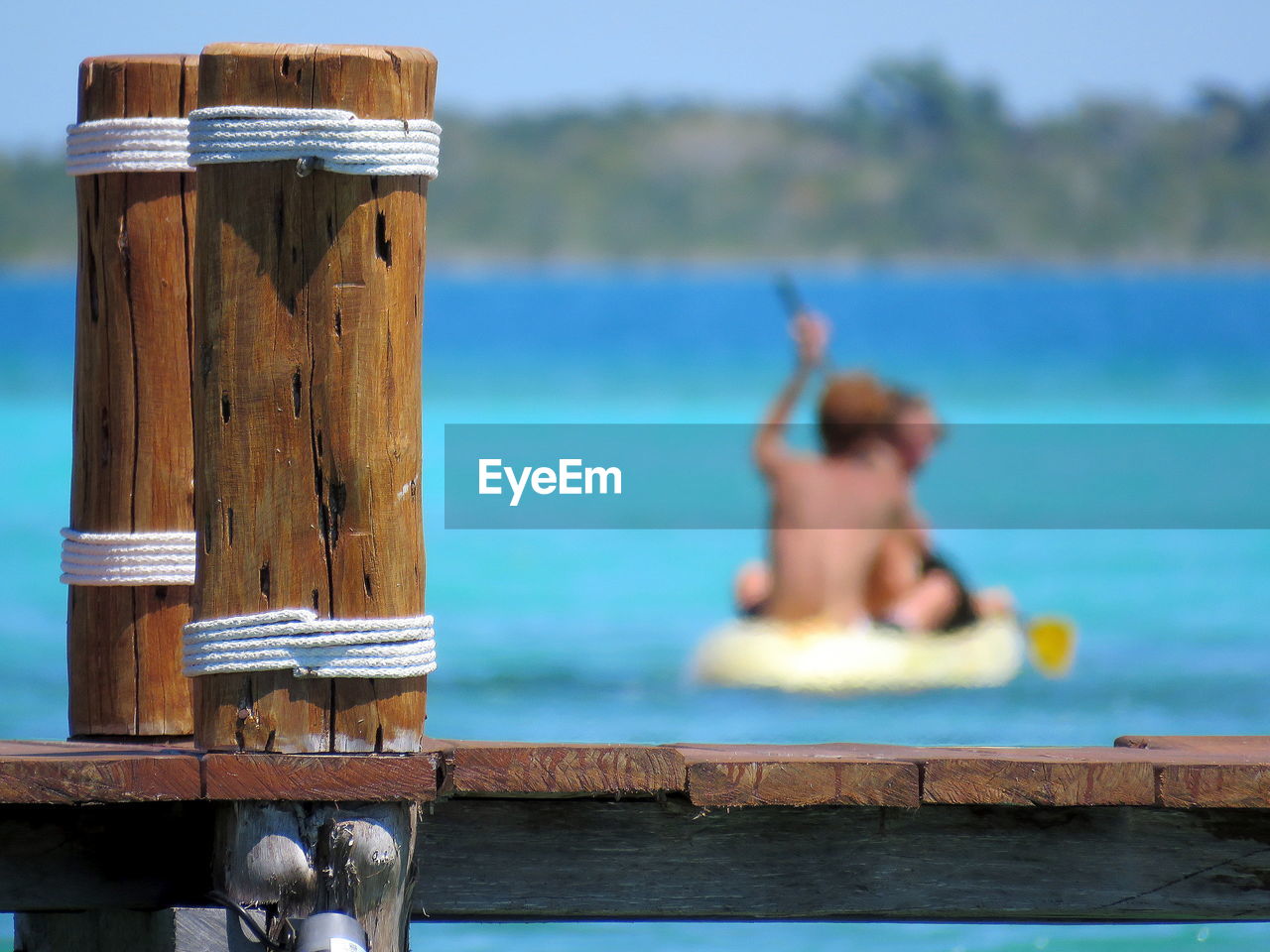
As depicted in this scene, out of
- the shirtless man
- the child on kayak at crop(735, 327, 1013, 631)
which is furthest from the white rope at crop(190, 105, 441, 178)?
the shirtless man

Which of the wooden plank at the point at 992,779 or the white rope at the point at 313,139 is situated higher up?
the white rope at the point at 313,139

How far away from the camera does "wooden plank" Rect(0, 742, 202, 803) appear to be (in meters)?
2.33

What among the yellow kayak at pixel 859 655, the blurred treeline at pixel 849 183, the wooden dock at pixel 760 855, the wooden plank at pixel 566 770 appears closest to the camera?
the wooden plank at pixel 566 770

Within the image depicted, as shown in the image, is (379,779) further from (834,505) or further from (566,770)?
(834,505)

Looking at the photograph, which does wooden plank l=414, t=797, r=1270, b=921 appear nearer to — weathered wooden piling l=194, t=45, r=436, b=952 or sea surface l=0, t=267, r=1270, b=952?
weathered wooden piling l=194, t=45, r=436, b=952

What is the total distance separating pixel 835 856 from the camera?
265cm

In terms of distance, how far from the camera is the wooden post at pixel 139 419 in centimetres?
308

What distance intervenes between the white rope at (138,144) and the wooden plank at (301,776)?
1.14m


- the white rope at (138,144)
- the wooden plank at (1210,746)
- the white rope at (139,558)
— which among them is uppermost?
the white rope at (138,144)

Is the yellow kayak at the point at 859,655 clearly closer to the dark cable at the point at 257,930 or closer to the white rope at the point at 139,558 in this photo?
the white rope at the point at 139,558

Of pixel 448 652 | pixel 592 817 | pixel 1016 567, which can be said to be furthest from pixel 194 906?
pixel 1016 567

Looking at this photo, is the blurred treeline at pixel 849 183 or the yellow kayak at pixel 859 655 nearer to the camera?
the yellow kayak at pixel 859 655

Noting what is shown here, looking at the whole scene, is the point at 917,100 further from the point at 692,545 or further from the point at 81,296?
the point at 81,296

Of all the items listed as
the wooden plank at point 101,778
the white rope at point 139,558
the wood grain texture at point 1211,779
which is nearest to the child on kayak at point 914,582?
the white rope at point 139,558
